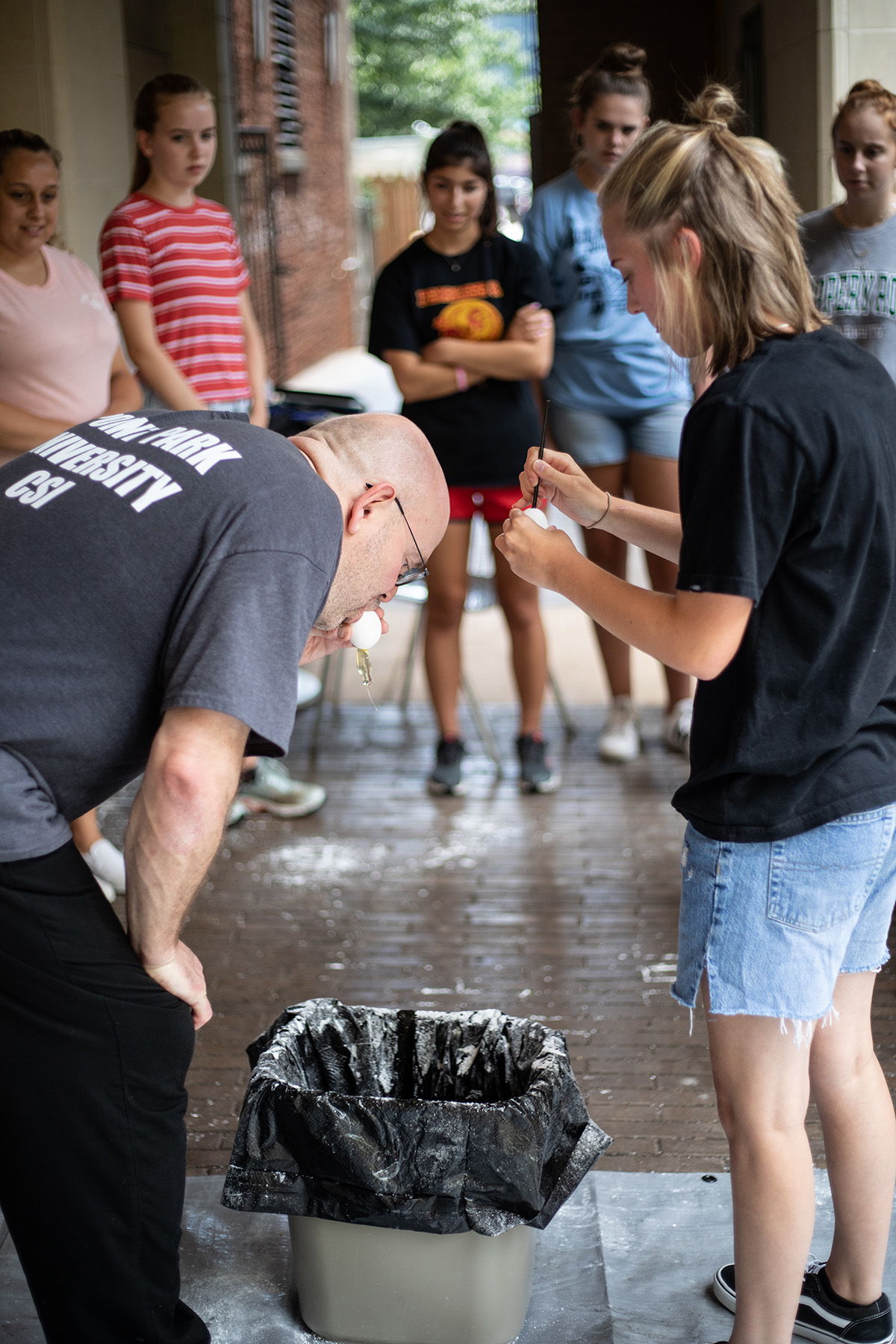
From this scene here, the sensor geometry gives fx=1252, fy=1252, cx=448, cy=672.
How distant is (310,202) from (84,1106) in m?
12.6

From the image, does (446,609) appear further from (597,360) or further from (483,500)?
(597,360)

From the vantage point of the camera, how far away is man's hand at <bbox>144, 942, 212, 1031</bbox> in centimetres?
146

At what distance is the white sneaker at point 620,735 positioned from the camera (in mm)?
4164

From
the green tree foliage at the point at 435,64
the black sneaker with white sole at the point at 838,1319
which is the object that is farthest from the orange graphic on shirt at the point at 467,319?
the green tree foliage at the point at 435,64

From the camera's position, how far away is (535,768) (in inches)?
158

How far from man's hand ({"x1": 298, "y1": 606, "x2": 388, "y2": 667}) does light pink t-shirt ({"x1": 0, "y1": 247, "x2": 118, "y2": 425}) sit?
1680mm

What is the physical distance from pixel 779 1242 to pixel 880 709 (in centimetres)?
67

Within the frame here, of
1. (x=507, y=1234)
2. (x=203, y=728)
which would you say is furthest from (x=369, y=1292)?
(x=203, y=728)

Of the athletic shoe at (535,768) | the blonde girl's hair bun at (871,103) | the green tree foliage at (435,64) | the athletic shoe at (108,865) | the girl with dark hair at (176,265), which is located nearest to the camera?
the blonde girl's hair bun at (871,103)

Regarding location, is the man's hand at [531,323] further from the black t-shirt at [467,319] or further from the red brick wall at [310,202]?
the red brick wall at [310,202]

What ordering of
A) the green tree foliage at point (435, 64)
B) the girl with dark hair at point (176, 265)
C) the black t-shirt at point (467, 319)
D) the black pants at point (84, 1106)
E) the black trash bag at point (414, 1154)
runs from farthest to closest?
the green tree foliage at point (435, 64) → the black t-shirt at point (467, 319) → the girl with dark hair at point (176, 265) → the black trash bag at point (414, 1154) → the black pants at point (84, 1106)

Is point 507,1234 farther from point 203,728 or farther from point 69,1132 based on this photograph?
point 203,728

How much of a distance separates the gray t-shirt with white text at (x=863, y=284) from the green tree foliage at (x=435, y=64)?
26765mm

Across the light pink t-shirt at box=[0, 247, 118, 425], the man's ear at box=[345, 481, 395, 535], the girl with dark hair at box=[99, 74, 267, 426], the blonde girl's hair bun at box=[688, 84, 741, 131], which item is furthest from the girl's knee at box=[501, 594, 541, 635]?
the blonde girl's hair bun at box=[688, 84, 741, 131]
